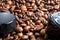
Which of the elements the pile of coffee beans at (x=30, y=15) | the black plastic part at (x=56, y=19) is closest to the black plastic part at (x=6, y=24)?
the pile of coffee beans at (x=30, y=15)

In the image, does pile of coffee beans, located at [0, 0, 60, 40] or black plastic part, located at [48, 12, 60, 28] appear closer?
black plastic part, located at [48, 12, 60, 28]

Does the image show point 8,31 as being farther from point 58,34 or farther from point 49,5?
point 49,5

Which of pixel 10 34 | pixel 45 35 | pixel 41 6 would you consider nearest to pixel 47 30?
pixel 45 35

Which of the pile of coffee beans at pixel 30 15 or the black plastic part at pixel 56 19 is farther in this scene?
the pile of coffee beans at pixel 30 15

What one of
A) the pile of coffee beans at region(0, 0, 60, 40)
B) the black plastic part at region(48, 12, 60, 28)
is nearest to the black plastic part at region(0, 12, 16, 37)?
the pile of coffee beans at region(0, 0, 60, 40)

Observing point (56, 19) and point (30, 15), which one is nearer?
point (56, 19)

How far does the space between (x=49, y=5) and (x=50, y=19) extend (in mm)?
493

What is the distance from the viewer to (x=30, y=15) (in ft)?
6.07

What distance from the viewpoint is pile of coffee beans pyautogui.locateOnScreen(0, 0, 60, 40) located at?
165 centimetres

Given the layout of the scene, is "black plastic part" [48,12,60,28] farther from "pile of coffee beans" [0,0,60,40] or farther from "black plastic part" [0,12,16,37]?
"black plastic part" [0,12,16,37]

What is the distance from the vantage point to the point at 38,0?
2.08 metres

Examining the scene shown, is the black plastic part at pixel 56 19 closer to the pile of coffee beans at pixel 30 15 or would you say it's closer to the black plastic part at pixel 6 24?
the pile of coffee beans at pixel 30 15

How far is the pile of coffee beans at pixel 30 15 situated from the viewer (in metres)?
1.65

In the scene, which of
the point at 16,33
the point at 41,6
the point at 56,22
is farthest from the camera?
the point at 41,6
